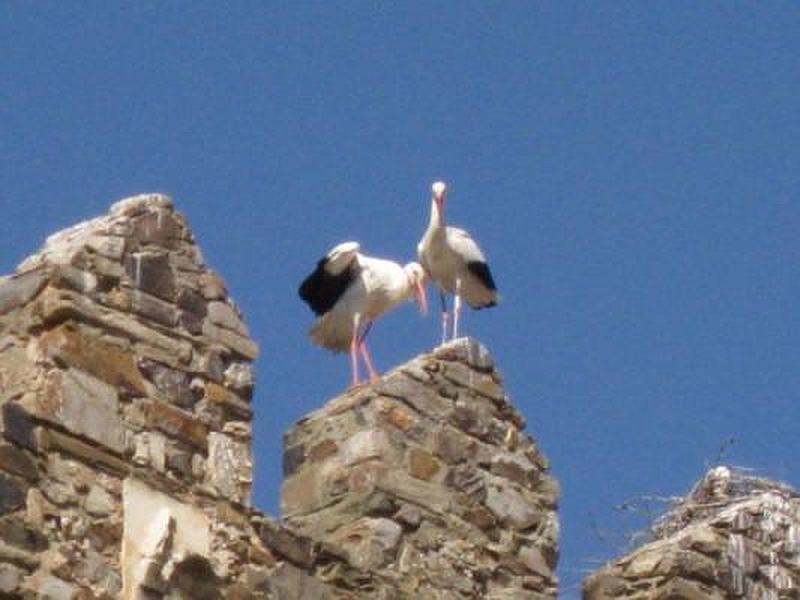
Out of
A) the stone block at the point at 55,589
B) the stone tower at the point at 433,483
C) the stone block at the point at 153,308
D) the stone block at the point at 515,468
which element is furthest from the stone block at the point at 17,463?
the stone block at the point at 515,468

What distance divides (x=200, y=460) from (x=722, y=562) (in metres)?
2.16

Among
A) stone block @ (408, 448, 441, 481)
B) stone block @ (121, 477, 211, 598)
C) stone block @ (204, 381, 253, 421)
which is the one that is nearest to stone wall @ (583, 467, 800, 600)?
stone block @ (408, 448, 441, 481)

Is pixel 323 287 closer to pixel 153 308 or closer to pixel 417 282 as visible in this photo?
pixel 417 282

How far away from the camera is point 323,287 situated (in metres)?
18.5

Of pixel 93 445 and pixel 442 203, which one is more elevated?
pixel 442 203

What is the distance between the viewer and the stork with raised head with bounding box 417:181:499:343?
21250 millimetres

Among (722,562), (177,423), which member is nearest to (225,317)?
(177,423)

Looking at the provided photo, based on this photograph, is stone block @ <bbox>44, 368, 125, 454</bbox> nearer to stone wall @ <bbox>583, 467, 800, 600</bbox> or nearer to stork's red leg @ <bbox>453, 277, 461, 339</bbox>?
stone wall @ <bbox>583, 467, 800, 600</bbox>

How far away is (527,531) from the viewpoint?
13.8 metres

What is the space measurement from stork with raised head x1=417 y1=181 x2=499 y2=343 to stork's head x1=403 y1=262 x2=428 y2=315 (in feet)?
1.81

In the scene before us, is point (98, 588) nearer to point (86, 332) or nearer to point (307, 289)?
point (86, 332)

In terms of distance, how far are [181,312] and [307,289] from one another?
5.59 metres

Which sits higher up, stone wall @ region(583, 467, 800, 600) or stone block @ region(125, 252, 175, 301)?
stone block @ region(125, 252, 175, 301)

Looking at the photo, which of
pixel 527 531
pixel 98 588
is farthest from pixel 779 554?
pixel 98 588
